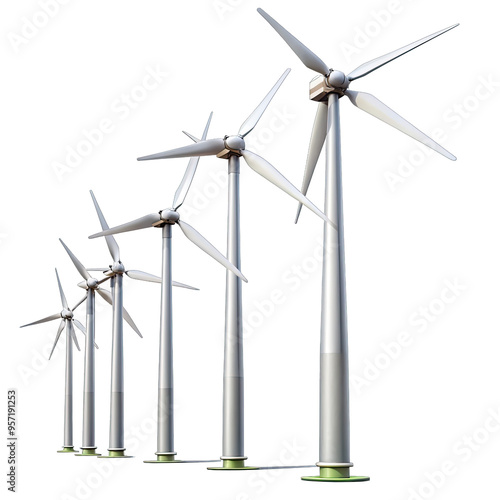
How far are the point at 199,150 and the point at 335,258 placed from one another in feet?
24.3

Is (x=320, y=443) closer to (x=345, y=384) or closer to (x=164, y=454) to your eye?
(x=345, y=384)

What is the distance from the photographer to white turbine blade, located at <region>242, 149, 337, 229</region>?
18.6 metres

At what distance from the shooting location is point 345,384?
16.4m

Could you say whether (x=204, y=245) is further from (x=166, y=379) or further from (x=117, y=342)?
(x=117, y=342)

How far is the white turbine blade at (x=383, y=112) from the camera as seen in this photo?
58.1ft

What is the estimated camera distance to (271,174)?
66.8ft

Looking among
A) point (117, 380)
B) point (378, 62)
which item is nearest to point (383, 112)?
point (378, 62)

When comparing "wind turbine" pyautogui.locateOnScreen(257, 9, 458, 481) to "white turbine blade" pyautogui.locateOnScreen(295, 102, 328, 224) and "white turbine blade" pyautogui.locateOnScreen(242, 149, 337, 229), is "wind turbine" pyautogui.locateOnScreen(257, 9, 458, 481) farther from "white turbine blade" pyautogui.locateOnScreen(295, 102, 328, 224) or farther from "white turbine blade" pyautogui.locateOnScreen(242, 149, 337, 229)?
"white turbine blade" pyautogui.locateOnScreen(242, 149, 337, 229)

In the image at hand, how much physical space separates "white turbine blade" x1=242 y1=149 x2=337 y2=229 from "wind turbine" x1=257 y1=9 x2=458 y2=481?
1091 mm

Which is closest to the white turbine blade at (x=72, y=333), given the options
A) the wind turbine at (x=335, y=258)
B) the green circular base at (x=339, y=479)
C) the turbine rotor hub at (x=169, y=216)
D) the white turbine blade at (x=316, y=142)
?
the turbine rotor hub at (x=169, y=216)

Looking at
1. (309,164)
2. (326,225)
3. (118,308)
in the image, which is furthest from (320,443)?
(118,308)

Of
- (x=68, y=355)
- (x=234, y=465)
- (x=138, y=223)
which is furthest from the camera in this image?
(x=68, y=355)

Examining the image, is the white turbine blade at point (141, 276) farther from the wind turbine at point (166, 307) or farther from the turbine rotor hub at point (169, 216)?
the turbine rotor hub at point (169, 216)

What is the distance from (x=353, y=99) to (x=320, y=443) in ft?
27.4
